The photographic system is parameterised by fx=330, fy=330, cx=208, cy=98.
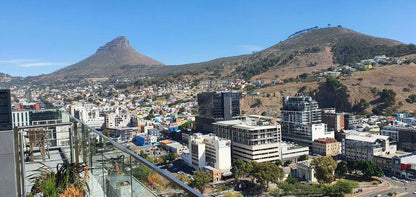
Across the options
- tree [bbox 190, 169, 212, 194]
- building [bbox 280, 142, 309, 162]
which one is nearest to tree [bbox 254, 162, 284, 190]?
tree [bbox 190, 169, 212, 194]

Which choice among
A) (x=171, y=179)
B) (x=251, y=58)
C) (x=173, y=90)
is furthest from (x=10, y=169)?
(x=251, y=58)

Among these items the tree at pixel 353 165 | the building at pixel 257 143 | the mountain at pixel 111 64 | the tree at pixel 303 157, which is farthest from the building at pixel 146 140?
the mountain at pixel 111 64

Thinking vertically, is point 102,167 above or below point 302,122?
above

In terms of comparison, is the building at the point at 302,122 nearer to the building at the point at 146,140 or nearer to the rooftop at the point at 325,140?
the rooftop at the point at 325,140

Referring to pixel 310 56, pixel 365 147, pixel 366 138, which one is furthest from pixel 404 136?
pixel 310 56

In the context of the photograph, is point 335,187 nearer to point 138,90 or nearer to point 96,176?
point 96,176

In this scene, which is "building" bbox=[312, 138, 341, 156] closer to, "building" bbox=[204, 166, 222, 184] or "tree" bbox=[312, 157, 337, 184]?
"tree" bbox=[312, 157, 337, 184]

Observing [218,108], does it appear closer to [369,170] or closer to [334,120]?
[334,120]
